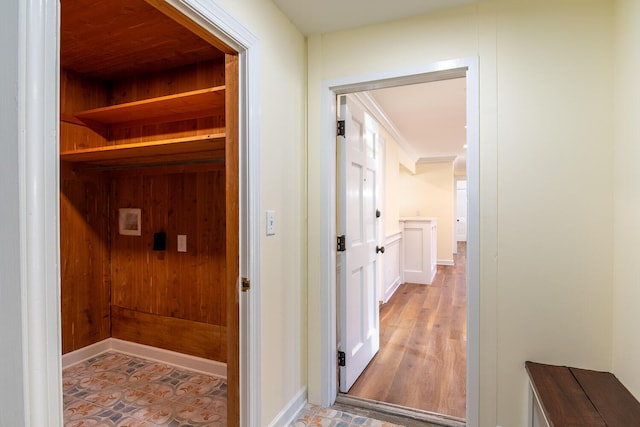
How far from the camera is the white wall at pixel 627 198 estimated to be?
135cm

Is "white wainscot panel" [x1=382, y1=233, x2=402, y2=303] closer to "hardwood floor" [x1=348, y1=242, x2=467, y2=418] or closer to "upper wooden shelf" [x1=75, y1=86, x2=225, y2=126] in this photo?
"hardwood floor" [x1=348, y1=242, x2=467, y2=418]

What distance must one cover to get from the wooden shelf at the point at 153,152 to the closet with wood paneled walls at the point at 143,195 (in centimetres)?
1

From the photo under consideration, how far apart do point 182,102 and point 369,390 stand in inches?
89.3

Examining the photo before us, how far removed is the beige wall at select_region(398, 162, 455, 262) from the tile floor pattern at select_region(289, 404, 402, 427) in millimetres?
5872

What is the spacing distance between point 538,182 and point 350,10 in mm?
1306

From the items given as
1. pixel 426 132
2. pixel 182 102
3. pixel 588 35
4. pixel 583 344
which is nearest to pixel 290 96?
pixel 182 102

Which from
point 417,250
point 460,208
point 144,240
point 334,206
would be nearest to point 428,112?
point 334,206

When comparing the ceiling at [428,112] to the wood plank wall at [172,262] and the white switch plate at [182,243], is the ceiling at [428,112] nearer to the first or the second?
the wood plank wall at [172,262]

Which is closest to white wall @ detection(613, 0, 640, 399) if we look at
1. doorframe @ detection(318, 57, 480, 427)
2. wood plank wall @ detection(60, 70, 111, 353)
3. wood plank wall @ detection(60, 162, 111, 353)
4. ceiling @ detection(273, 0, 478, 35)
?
doorframe @ detection(318, 57, 480, 427)

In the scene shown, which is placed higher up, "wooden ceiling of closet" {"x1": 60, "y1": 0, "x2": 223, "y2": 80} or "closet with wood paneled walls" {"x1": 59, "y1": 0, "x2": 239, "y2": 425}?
"wooden ceiling of closet" {"x1": 60, "y1": 0, "x2": 223, "y2": 80}

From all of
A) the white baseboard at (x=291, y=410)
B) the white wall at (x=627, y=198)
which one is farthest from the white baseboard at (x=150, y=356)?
the white wall at (x=627, y=198)

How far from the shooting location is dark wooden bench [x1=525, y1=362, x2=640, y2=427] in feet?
4.04

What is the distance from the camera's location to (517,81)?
1648 mm

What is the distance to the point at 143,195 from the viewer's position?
9.05 feet
